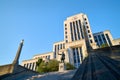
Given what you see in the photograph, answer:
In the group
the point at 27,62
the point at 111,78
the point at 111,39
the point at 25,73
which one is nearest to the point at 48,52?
the point at 27,62

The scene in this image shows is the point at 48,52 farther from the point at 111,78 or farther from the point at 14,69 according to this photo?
the point at 111,78

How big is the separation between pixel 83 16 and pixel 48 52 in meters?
32.9

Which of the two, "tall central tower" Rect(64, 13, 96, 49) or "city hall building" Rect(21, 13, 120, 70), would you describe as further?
"tall central tower" Rect(64, 13, 96, 49)

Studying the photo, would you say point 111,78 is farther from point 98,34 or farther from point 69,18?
point 98,34

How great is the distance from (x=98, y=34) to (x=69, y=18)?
72.1ft

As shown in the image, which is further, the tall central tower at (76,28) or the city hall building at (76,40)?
the tall central tower at (76,28)

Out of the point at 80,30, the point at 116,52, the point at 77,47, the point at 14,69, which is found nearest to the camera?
the point at 116,52

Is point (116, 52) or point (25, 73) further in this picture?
point (25, 73)

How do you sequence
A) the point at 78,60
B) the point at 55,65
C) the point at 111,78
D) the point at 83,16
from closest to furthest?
the point at 111,78
the point at 55,65
the point at 78,60
the point at 83,16

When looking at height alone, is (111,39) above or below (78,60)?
above

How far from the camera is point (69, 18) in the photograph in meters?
64.5

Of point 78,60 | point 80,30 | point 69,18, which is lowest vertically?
point 78,60

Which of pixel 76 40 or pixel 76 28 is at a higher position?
pixel 76 28

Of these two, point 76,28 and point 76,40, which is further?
point 76,28
